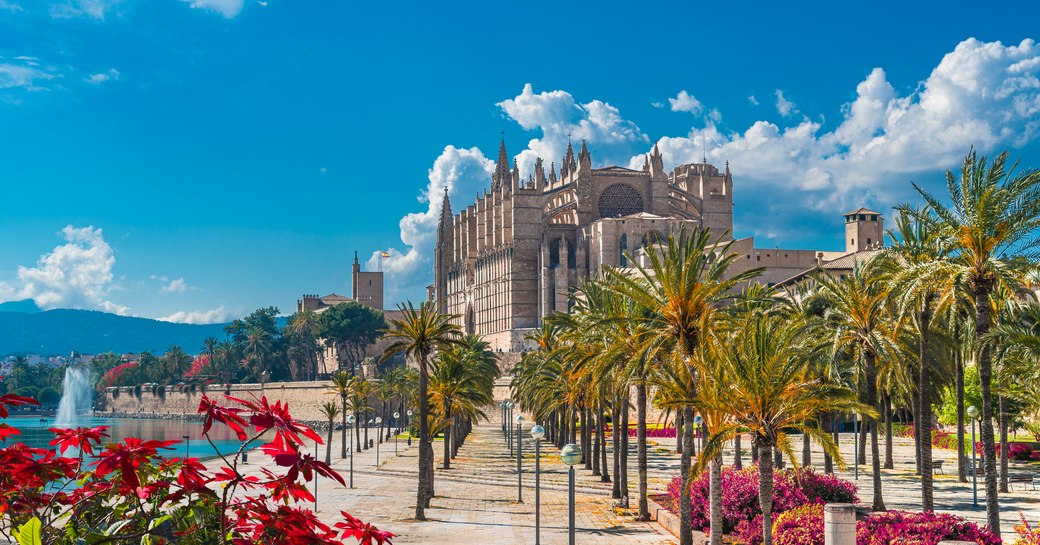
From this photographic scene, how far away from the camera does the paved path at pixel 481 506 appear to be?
75.3 feet

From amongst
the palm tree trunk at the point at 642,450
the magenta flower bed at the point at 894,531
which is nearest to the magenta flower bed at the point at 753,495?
the palm tree trunk at the point at 642,450

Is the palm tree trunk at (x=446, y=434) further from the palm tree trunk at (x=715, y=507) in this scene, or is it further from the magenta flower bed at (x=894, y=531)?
the magenta flower bed at (x=894, y=531)

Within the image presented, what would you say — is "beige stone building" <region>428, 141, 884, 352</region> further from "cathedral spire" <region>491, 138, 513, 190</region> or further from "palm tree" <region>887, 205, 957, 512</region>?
"palm tree" <region>887, 205, 957, 512</region>

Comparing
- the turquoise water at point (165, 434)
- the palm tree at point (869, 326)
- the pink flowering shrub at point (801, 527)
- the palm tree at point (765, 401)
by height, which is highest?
the palm tree at point (869, 326)

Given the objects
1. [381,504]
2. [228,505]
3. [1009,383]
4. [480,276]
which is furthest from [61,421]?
[228,505]

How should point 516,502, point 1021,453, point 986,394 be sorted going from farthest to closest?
point 1021,453 → point 516,502 → point 986,394

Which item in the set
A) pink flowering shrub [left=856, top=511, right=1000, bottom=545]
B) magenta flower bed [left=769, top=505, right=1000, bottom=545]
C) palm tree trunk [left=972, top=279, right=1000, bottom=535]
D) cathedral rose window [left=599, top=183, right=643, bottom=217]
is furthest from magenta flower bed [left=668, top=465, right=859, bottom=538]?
cathedral rose window [left=599, top=183, right=643, bottom=217]

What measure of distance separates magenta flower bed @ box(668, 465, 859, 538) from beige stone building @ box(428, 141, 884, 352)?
2871 inches

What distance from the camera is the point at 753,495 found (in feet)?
74.0

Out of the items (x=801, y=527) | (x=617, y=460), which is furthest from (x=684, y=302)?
(x=617, y=460)

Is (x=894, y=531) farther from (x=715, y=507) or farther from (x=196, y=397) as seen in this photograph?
(x=196, y=397)

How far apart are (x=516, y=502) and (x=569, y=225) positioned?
78.0 m

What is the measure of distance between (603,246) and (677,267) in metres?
78.9

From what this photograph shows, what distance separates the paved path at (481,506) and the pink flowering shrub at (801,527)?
127 inches
